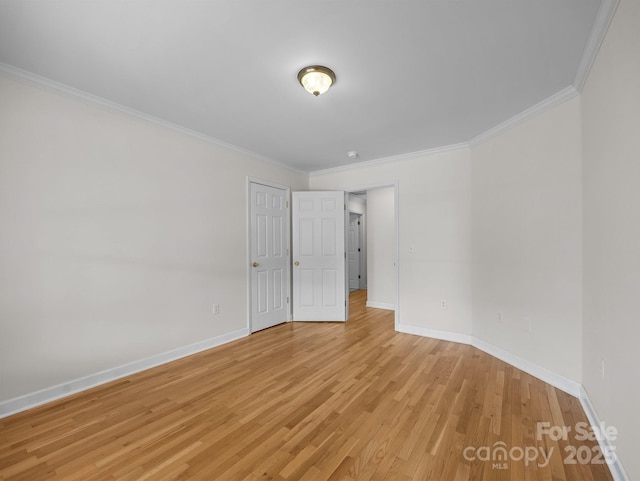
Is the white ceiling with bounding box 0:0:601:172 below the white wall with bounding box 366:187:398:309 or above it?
above

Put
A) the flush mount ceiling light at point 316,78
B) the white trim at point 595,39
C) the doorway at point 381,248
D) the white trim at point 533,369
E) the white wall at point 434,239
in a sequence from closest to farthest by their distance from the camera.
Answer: the white trim at point 595,39 → the flush mount ceiling light at point 316,78 → the white trim at point 533,369 → the white wall at point 434,239 → the doorway at point 381,248

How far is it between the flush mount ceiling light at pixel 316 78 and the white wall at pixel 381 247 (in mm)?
3495

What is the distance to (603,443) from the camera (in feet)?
5.53

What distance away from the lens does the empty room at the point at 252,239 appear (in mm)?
1573

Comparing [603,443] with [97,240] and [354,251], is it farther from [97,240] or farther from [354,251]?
[354,251]

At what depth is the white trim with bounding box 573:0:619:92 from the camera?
58.9 inches

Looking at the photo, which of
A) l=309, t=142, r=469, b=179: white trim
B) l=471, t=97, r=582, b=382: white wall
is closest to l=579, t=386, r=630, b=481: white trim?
l=471, t=97, r=582, b=382: white wall

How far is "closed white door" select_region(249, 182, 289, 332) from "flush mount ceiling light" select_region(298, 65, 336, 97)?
Result: 2.08 metres

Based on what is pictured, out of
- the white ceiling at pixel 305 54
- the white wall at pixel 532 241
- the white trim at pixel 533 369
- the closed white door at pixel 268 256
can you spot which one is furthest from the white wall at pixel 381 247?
the white ceiling at pixel 305 54

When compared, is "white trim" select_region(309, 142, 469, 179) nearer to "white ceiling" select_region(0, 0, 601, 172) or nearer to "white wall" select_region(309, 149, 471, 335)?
"white wall" select_region(309, 149, 471, 335)

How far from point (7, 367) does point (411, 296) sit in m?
4.10

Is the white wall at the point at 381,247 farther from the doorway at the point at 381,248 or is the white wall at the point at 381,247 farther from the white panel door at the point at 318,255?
the white panel door at the point at 318,255

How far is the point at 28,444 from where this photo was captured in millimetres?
1746

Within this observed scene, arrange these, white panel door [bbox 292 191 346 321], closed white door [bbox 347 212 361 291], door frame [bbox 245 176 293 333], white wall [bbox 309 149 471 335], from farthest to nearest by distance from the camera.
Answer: closed white door [bbox 347 212 361 291] < white panel door [bbox 292 191 346 321] < door frame [bbox 245 176 293 333] < white wall [bbox 309 149 471 335]
